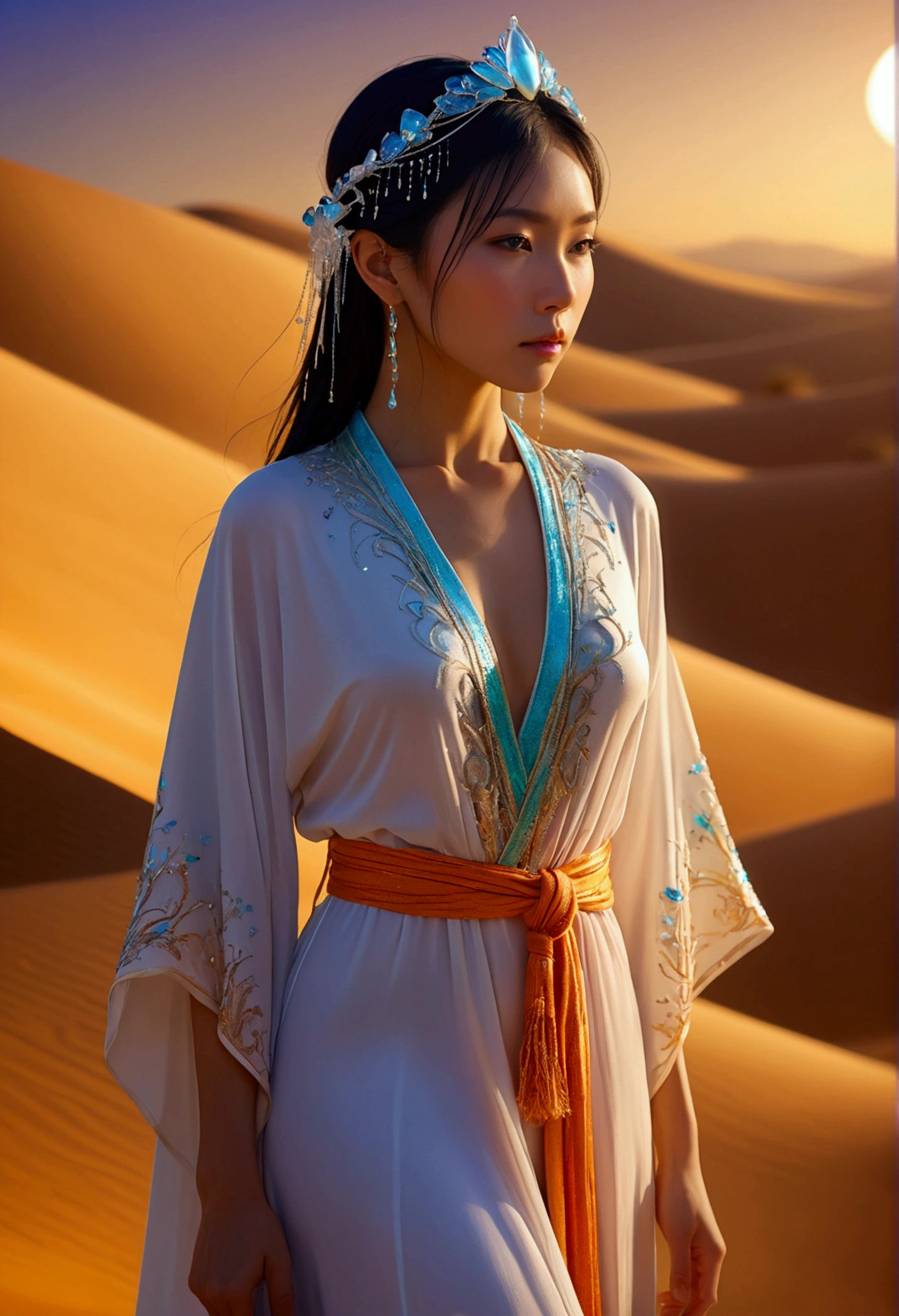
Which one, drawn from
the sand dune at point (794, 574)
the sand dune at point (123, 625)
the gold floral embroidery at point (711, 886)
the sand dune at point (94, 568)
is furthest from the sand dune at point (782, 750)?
the gold floral embroidery at point (711, 886)

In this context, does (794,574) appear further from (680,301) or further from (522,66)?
(522,66)

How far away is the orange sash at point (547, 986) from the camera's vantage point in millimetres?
1267

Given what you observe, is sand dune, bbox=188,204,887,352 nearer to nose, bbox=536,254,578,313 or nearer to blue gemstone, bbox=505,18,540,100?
blue gemstone, bbox=505,18,540,100

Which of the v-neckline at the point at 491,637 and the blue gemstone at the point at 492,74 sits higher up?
the blue gemstone at the point at 492,74

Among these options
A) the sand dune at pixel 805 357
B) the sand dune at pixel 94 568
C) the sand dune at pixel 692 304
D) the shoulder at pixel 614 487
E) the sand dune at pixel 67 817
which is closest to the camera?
the shoulder at pixel 614 487

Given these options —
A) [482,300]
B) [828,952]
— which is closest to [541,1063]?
[482,300]

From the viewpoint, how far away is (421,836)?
1273 millimetres

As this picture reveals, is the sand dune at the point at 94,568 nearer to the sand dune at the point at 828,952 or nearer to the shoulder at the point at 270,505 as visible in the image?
the sand dune at the point at 828,952

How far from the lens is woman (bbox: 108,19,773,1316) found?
1.23m

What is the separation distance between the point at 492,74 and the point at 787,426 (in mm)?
6535

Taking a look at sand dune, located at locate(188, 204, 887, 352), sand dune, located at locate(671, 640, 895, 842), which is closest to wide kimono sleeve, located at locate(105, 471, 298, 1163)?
sand dune, located at locate(671, 640, 895, 842)

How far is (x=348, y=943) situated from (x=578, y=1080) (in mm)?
273

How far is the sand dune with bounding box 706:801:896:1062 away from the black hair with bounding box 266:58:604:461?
10.2ft

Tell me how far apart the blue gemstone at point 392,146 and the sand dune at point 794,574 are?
458 cm
